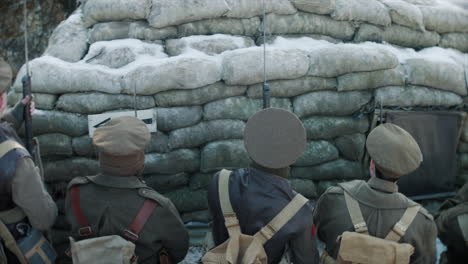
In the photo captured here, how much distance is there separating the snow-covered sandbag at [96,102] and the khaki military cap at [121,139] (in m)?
1.10

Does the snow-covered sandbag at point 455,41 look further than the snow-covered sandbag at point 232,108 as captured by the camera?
Yes

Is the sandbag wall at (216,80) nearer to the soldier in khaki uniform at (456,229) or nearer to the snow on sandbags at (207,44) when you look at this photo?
the snow on sandbags at (207,44)

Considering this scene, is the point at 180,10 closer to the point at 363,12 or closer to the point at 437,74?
the point at 363,12

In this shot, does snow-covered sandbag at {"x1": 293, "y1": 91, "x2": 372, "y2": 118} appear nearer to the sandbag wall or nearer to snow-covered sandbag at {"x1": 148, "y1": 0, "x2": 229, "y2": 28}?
the sandbag wall

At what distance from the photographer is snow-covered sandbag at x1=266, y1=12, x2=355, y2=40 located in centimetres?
391

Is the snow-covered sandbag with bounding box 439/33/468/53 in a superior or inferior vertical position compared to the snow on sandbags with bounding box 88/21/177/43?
inferior

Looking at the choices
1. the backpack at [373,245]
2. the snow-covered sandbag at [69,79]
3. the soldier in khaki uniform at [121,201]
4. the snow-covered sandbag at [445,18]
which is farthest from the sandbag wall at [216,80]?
the backpack at [373,245]

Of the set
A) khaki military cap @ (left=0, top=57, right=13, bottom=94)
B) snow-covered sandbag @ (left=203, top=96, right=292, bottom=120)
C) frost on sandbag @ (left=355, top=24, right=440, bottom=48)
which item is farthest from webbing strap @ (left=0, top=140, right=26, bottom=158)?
frost on sandbag @ (left=355, top=24, right=440, bottom=48)

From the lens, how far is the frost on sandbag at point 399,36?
13.6 ft

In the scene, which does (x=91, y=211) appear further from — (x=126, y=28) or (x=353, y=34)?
(x=353, y=34)

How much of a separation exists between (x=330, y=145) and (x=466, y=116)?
1.44 metres

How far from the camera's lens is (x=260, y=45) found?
3842mm

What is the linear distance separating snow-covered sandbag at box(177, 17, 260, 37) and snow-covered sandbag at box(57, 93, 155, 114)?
77 centimetres

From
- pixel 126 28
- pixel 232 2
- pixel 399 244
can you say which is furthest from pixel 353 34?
pixel 399 244
